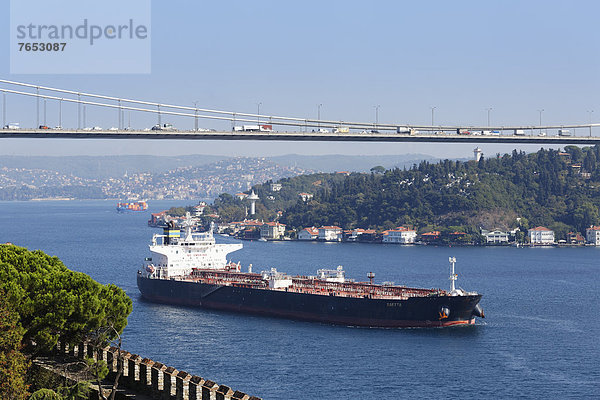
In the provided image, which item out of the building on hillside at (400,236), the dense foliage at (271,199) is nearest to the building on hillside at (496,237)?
the building on hillside at (400,236)

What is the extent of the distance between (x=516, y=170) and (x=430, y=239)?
31.2 m

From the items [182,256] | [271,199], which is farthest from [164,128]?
[271,199]

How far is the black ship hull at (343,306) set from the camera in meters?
37.2

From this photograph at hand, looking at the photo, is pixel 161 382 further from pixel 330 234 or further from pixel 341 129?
pixel 330 234

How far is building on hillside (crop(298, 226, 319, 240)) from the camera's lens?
11581cm

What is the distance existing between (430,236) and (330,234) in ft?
41.9

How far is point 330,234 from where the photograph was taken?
11431 cm

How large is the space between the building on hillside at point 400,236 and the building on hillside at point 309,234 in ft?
31.3

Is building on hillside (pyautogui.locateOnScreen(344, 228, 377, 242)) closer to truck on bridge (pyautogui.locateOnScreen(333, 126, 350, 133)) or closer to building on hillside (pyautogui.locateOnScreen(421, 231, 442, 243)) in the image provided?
building on hillside (pyautogui.locateOnScreen(421, 231, 442, 243))

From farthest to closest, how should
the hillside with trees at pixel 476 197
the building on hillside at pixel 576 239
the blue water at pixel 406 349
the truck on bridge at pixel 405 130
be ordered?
the hillside with trees at pixel 476 197 < the building on hillside at pixel 576 239 < the truck on bridge at pixel 405 130 < the blue water at pixel 406 349

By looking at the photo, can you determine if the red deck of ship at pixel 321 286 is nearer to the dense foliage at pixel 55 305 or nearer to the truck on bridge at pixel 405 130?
the dense foliage at pixel 55 305

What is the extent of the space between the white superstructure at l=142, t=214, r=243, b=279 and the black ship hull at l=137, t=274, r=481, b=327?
17.0 ft

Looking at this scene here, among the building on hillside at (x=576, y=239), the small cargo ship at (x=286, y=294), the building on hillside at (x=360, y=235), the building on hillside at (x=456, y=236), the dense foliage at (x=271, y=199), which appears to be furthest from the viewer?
the dense foliage at (x=271, y=199)

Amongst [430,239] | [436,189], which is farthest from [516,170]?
[430,239]
